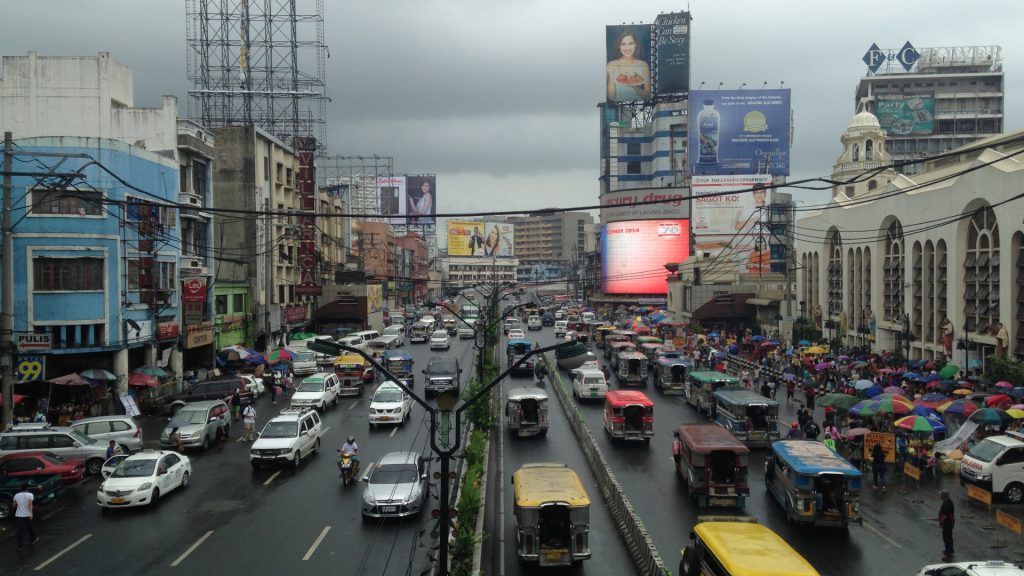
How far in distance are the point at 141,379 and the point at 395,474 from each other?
19.9 m

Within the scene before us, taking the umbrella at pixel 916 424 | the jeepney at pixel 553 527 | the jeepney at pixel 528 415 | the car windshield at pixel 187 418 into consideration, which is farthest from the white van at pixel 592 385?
the jeepney at pixel 553 527

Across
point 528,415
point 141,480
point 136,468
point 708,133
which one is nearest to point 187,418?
point 136,468

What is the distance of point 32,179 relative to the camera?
110 ft

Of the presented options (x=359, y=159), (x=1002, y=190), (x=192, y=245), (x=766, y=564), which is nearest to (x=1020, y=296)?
(x=1002, y=190)

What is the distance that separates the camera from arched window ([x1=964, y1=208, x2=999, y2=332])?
39375mm

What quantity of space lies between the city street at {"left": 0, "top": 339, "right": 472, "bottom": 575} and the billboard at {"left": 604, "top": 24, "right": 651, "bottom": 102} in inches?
4580

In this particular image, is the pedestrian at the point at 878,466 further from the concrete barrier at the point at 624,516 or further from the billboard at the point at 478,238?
the billboard at the point at 478,238

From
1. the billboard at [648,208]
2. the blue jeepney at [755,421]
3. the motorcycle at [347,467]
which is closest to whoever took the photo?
the motorcycle at [347,467]

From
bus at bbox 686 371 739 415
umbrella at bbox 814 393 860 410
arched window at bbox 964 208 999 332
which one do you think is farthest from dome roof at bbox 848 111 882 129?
umbrella at bbox 814 393 860 410

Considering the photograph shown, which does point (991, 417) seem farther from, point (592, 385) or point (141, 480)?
point (141, 480)

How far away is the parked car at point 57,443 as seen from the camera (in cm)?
2364

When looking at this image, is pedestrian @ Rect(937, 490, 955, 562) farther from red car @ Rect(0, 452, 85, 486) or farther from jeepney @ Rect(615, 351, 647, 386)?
jeepney @ Rect(615, 351, 647, 386)

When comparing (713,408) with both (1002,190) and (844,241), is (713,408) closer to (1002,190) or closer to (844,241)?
(1002,190)

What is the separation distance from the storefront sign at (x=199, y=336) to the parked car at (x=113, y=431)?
1661cm
